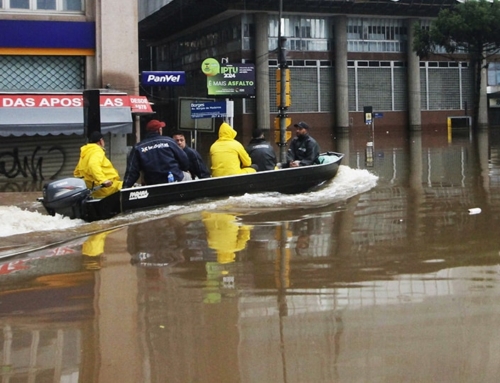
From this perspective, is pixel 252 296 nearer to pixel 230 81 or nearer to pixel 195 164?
pixel 195 164

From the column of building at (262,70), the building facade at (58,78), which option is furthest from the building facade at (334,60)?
the building facade at (58,78)

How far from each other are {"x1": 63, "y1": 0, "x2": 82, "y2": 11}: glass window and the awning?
8.25 feet

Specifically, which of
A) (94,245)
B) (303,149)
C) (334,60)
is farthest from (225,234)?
(334,60)

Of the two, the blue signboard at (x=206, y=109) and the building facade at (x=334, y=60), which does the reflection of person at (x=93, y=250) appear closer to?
the blue signboard at (x=206, y=109)

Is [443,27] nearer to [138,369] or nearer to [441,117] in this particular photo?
[441,117]

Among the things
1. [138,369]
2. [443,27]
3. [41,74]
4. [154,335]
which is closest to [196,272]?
[154,335]

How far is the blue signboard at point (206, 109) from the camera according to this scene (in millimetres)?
22125

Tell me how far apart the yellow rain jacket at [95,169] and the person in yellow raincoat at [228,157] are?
8.46 feet

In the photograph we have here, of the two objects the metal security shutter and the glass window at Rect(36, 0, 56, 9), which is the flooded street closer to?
the metal security shutter

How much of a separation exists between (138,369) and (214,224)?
6.35 m

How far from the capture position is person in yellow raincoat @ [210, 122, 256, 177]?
14.6 m

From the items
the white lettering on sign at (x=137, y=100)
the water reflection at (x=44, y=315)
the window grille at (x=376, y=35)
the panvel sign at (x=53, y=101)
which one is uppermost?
the window grille at (x=376, y=35)

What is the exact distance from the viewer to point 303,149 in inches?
678

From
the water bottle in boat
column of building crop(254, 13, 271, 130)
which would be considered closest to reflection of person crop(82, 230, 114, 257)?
the water bottle in boat
